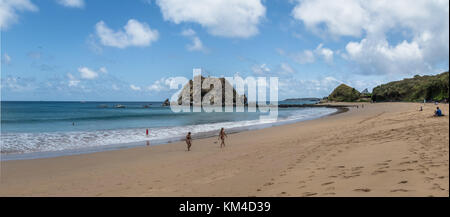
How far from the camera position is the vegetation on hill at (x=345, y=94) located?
5919 inches

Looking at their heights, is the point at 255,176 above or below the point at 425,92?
below

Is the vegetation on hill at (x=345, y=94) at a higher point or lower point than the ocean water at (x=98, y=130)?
higher

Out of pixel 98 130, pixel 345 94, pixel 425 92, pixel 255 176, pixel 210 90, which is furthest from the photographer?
pixel 345 94

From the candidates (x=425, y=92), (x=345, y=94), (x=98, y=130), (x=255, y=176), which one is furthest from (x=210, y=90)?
(x=255, y=176)

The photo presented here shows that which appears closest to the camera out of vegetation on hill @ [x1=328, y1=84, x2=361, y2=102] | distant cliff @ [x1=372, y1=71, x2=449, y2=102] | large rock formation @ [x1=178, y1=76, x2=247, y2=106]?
distant cliff @ [x1=372, y1=71, x2=449, y2=102]

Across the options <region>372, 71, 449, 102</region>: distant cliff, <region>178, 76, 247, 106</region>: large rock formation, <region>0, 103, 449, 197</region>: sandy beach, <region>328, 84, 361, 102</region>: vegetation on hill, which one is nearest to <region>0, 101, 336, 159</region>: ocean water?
<region>0, 103, 449, 197</region>: sandy beach

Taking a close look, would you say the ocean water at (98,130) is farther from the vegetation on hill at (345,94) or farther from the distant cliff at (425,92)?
the vegetation on hill at (345,94)

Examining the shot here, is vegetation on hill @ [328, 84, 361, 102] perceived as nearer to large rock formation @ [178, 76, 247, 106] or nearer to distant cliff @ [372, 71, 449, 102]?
distant cliff @ [372, 71, 449, 102]

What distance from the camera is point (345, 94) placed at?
157625 millimetres

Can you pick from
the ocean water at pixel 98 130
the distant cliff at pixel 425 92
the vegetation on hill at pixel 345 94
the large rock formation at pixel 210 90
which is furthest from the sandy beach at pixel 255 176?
the vegetation on hill at pixel 345 94

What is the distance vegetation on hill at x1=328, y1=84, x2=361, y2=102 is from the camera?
150 meters

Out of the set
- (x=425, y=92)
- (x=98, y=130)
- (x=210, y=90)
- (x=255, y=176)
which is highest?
(x=210, y=90)

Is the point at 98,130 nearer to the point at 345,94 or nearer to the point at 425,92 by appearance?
the point at 425,92
